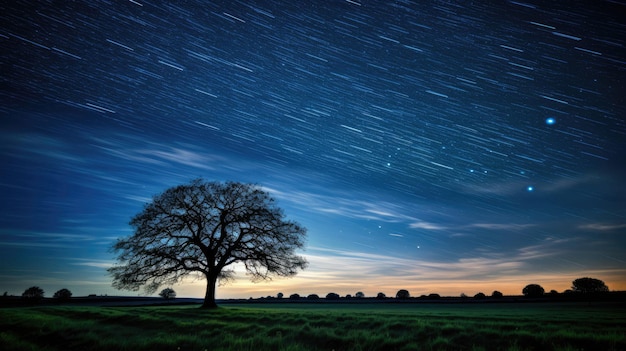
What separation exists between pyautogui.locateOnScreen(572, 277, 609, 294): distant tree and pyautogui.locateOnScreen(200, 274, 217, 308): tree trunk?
374 ft

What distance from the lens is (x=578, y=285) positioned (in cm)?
10056

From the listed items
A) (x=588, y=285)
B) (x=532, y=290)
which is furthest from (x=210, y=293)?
(x=588, y=285)

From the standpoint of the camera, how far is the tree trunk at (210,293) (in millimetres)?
26692

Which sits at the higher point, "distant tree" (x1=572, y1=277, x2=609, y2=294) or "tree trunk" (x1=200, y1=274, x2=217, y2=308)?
"tree trunk" (x1=200, y1=274, x2=217, y2=308)

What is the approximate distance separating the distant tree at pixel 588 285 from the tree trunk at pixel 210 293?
114 metres

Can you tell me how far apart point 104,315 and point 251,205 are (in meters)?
14.1

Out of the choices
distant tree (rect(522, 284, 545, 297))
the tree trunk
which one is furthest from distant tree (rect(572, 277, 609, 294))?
the tree trunk

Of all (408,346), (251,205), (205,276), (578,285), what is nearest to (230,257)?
(205,276)

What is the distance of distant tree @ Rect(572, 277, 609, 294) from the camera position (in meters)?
94.8

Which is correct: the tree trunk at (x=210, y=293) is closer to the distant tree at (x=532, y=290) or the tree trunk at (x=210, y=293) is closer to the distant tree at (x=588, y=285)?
the distant tree at (x=532, y=290)

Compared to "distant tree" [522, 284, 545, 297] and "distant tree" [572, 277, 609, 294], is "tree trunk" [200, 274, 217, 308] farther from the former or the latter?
"distant tree" [572, 277, 609, 294]

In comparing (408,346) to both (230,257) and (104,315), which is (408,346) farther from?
(230,257)

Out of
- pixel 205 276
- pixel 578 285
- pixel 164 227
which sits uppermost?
pixel 164 227

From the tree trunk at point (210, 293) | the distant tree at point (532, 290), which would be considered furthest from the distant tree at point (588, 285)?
the tree trunk at point (210, 293)
